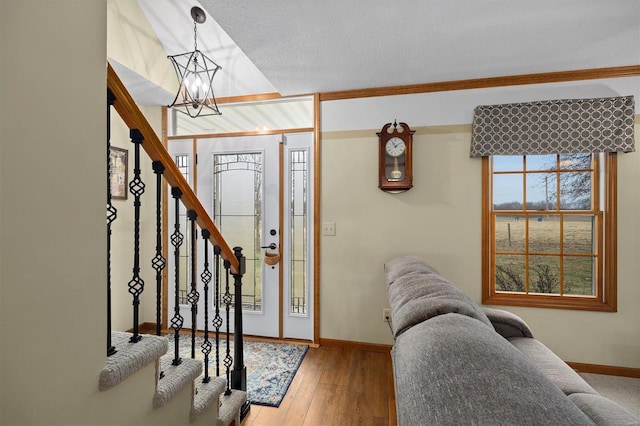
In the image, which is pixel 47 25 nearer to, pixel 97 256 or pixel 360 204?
pixel 97 256

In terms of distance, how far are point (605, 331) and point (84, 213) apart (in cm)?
359

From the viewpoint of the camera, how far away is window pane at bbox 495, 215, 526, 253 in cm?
266

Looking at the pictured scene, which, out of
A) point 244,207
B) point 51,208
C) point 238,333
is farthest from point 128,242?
point 51,208

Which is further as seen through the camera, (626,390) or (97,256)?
(626,390)

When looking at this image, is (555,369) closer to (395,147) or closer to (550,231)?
(550,231)

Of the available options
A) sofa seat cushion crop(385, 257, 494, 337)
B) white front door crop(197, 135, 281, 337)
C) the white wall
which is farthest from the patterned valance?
white front door crop(197, 135, 281, 337)

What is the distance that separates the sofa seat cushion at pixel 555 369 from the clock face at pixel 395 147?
1702mm

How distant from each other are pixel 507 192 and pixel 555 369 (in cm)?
178

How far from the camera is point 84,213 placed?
0.82m

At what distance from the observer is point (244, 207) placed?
3.12 meters

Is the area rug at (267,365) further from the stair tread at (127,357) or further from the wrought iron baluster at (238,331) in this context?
the stair tread at (127,357)

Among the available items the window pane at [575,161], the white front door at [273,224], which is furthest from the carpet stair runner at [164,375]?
the window pane at [575,161]

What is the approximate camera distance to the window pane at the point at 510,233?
105 inches

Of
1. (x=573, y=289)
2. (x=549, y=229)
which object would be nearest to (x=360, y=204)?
(x=549, y=229)
